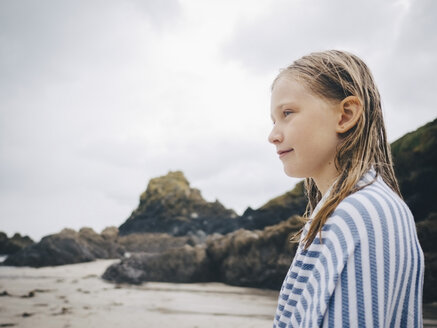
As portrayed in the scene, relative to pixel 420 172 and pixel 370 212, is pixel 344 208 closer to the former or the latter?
pixel 370 212

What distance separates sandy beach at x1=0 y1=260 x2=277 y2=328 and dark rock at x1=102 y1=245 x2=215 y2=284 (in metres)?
0.40

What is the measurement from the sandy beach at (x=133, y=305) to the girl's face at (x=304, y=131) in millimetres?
3800

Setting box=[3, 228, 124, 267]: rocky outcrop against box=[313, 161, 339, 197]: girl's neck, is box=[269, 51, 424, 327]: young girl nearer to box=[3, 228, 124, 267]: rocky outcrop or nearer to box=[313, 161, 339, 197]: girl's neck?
box=[313, 161, 339, 197]: girl's neck

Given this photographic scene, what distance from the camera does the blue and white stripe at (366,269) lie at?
0.85 meters

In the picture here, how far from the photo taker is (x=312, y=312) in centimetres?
91

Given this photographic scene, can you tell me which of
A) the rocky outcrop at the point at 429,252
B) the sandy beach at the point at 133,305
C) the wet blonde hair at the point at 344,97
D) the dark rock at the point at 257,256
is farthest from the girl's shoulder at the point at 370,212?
the dark rock at the point at 257,256

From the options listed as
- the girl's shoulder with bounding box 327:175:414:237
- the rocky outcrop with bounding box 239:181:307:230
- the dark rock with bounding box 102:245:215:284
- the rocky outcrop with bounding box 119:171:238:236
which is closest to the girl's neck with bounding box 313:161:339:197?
the girl's shoulder with bounding box 327:175:414:237

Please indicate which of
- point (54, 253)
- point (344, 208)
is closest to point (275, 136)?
point (344, 208)

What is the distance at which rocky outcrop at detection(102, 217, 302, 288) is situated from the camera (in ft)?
24.5

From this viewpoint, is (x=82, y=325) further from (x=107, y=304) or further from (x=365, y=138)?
(x=365, y=138)

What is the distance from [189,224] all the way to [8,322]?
21.2 meters

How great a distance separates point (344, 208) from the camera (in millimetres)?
945

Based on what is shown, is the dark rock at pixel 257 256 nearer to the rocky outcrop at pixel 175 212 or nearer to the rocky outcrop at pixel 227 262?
the rocky outcrop at pixel 227 262

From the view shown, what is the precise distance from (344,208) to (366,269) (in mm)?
173
